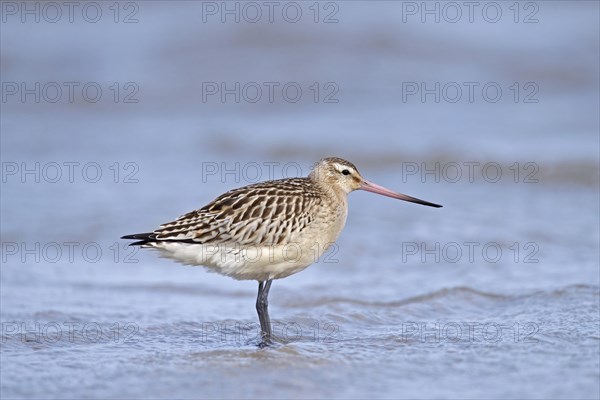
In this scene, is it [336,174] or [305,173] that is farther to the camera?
[305,173]

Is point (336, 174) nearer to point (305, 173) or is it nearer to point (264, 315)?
point (264, 315)

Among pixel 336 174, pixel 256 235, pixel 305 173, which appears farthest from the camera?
pixel 305 173

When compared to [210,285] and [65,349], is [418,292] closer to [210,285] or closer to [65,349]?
[210,285]

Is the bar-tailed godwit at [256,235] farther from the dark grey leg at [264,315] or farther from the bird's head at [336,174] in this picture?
the bird's head at [336,174]

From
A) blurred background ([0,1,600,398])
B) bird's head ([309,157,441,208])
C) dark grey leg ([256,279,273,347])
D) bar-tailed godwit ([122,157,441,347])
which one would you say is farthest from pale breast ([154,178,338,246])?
blurred background ([0,1,600,398])

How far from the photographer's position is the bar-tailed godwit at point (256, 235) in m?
8.23

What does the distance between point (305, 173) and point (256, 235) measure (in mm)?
7048

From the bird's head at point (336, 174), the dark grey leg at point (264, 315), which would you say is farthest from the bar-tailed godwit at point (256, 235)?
the bird's head at point (336, 174)

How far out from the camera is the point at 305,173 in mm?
15320

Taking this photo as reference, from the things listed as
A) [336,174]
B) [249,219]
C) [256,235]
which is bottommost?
[256,235]

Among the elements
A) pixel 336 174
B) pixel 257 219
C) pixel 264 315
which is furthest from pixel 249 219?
pixel 336 174

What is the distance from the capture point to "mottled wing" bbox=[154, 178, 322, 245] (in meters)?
8.26

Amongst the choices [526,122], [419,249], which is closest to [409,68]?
[526,122]

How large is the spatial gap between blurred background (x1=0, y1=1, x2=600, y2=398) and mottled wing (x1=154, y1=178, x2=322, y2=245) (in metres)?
0.87
